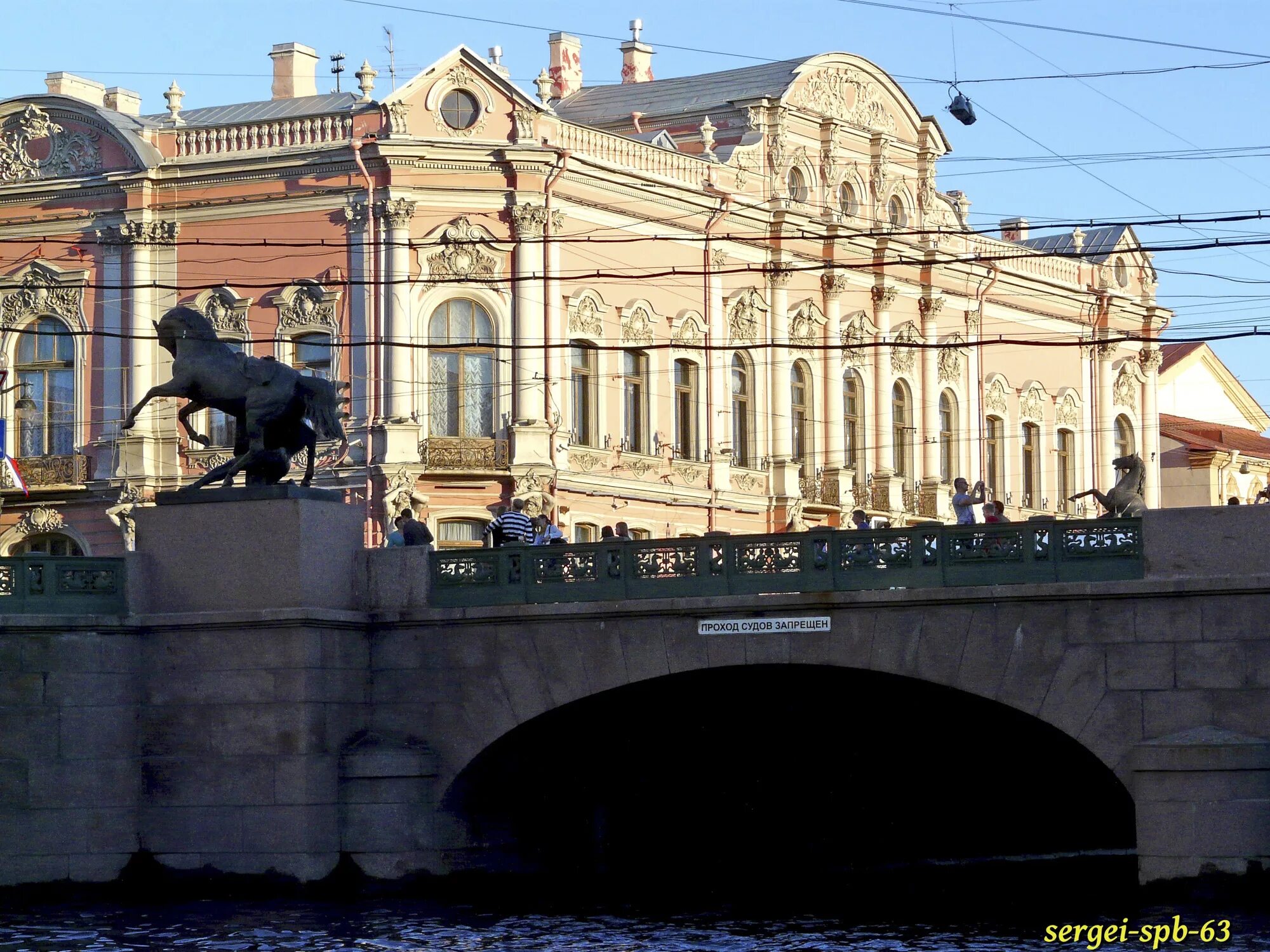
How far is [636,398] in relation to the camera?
39.1 metres

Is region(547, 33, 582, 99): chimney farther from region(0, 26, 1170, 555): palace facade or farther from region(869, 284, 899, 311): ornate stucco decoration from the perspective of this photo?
region(869, 284, 899, 311): ornate stucco decoration

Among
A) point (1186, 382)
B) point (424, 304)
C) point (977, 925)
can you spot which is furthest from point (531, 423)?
point (1186, 382)

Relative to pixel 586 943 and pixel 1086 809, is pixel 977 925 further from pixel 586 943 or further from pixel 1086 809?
pixel 1086 809

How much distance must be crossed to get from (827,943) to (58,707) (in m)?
7.62

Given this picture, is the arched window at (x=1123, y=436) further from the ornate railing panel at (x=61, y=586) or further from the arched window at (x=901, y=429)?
the ornate railing panel at (x=61, y=586)

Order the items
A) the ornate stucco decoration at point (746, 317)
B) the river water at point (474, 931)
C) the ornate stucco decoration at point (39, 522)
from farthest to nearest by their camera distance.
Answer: the ornate stucco decoration at point (746, 317) < the ornate stucco decoration at point (39, 522) < the river water at point (474, 931)

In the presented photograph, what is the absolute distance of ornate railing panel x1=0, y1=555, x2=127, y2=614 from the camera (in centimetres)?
2439

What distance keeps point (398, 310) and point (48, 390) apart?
5969mm

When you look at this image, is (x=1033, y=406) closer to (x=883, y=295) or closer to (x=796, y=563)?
(x=883, y=295)

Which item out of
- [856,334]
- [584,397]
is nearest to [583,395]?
[584,397]

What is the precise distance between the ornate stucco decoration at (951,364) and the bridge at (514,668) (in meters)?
18.9

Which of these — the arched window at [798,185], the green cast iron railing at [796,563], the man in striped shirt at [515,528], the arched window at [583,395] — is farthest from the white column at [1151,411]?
the green cast iron railing at [796,563]

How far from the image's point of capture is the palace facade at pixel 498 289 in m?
36.4

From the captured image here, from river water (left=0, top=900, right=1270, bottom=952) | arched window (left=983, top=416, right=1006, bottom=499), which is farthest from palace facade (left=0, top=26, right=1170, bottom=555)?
river water (left=0, top=900, right=1270, bottom=952)
